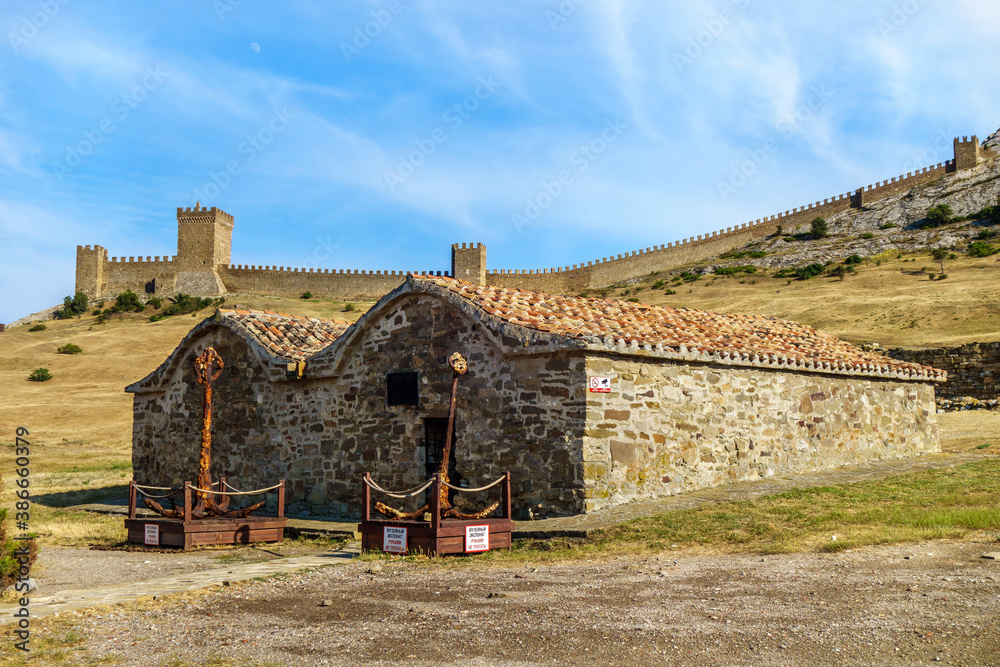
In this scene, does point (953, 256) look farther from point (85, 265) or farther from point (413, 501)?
point (85, 265)

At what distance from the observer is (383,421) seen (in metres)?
13.8

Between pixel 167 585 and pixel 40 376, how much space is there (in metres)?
43.0

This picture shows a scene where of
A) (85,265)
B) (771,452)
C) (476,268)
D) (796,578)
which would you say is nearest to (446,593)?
(796,578)

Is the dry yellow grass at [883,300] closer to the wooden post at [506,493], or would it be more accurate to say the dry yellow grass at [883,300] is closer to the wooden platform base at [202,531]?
the wooden post at [506,493]

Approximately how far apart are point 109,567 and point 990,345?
80.4 feet

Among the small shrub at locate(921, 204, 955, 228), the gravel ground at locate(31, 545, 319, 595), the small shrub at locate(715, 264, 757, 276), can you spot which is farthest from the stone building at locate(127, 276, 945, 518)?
the small shrub at locate(921, 204, 955, 228)

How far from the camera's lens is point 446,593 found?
24.7 feet

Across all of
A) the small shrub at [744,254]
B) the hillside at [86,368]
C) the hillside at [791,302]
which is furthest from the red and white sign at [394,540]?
the small shrub at [744,254]

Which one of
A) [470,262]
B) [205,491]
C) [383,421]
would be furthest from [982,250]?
[205,491]

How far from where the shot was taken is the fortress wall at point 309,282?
80.1 metres

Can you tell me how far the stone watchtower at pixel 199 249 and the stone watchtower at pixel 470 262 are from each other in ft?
76.7

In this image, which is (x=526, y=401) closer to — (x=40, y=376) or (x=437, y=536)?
(x=437, y=536)

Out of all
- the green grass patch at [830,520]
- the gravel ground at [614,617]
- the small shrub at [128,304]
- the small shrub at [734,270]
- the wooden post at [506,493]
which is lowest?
the gravel ground at [614,617]

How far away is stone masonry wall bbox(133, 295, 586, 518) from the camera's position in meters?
11.8
